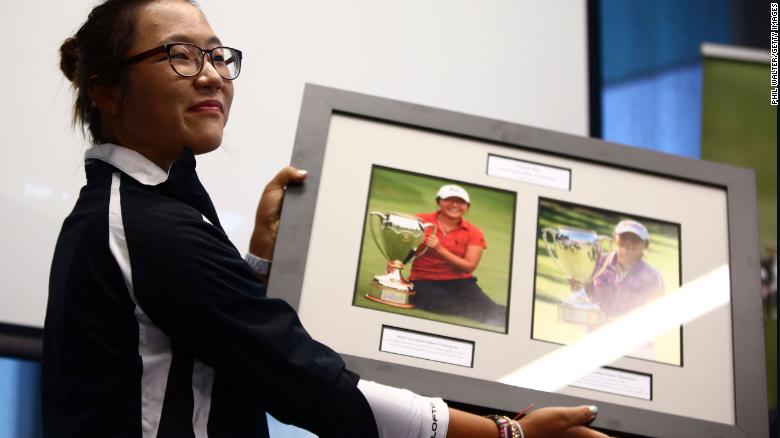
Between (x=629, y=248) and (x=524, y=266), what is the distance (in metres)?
0.22

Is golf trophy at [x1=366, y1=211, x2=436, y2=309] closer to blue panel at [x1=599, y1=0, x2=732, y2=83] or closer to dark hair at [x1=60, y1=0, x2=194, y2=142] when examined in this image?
Result: dark hair at [x1=60, y1=0, x2=194, y2=142]

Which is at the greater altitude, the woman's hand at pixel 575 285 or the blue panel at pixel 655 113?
the blue panel at pixel 655 113

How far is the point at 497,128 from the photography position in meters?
1.48

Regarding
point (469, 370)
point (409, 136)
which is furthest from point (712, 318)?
point (409, 136)

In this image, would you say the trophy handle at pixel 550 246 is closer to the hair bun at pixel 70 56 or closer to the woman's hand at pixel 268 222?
the woman's hand at pixel 268 222

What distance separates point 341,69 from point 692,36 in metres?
1.91

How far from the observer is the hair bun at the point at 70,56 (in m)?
1.25

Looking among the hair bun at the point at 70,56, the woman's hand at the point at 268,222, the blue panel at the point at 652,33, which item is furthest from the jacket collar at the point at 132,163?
the blue panel at the point at 652,33

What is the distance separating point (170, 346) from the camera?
103 centimetres

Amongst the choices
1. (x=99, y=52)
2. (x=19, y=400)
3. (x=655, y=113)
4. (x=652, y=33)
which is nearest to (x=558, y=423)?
(x=99, y=52)

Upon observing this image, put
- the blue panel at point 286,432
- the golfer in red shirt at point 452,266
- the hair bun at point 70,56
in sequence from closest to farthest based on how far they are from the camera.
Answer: the hair bun at point 70,56 → the golfer in red shirt at point 452,266 → the blue panel at point 286,432

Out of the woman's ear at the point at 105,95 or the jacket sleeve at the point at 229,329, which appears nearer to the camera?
the jacket sleeve at the point at 229,329

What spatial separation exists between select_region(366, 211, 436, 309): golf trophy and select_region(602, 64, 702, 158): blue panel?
1543 millimetres

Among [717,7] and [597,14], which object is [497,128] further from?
[717,7]
